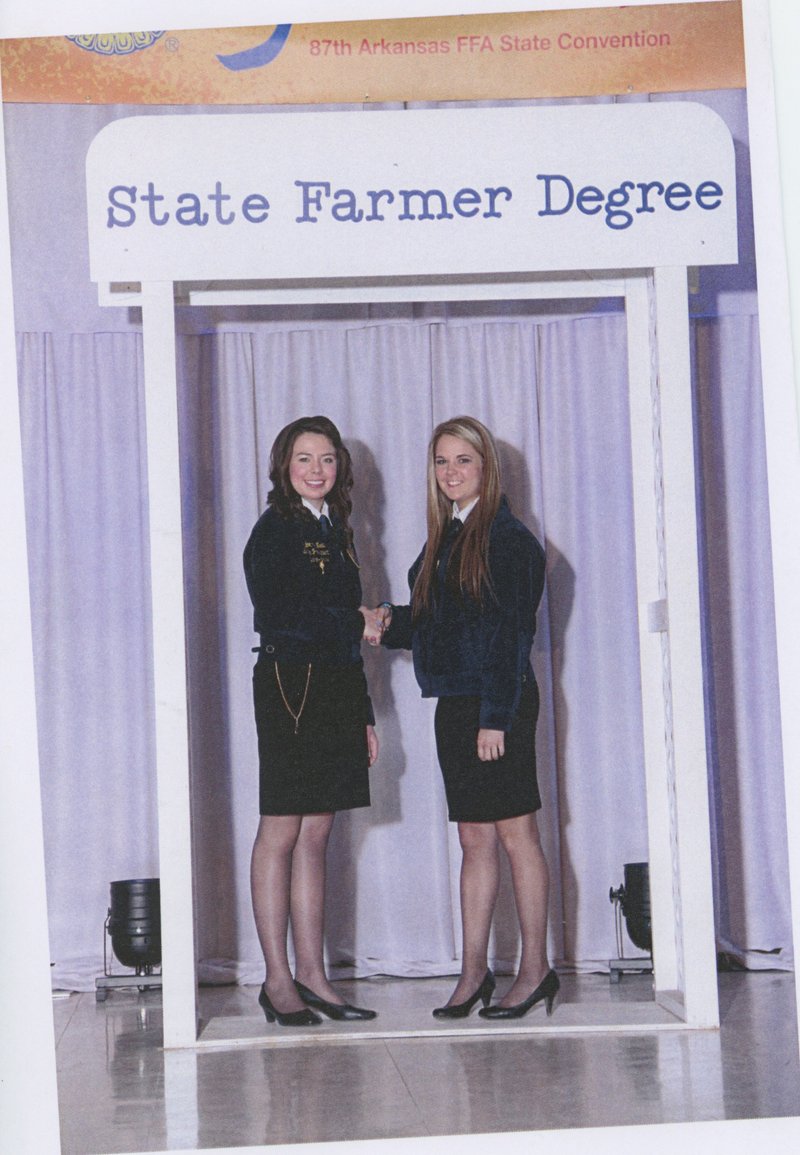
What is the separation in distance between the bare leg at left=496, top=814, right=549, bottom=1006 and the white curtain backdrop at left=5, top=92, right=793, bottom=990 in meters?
0.79

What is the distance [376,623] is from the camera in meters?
4.37

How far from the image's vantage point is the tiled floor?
3125mm

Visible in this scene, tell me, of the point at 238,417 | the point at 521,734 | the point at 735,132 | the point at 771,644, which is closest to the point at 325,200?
the point at 238,417

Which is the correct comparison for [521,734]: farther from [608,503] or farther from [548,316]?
[548,316]

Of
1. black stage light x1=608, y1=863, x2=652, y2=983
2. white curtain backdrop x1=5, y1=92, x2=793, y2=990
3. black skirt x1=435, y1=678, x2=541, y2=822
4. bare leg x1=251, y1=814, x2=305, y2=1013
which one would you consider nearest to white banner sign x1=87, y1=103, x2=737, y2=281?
white curtain backdrop x1=5, y1=92, x2=793, y2=990

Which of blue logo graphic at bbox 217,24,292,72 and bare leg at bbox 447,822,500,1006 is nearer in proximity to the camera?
bare leg at bbox 447,822,500,1006

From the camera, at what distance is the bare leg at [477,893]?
13.7 ft

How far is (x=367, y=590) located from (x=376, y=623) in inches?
27.4

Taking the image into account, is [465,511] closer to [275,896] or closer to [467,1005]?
[275,896]

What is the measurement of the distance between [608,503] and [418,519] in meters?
0.68

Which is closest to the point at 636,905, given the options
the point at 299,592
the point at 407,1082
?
the point at 407,1082

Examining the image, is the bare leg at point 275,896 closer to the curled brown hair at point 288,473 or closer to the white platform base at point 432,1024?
the white platform base at point 432,1024

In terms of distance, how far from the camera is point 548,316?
5.14 m

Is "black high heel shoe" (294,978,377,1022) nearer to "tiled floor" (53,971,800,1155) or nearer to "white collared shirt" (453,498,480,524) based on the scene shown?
"tiled floor" (53,971,800,1155)
